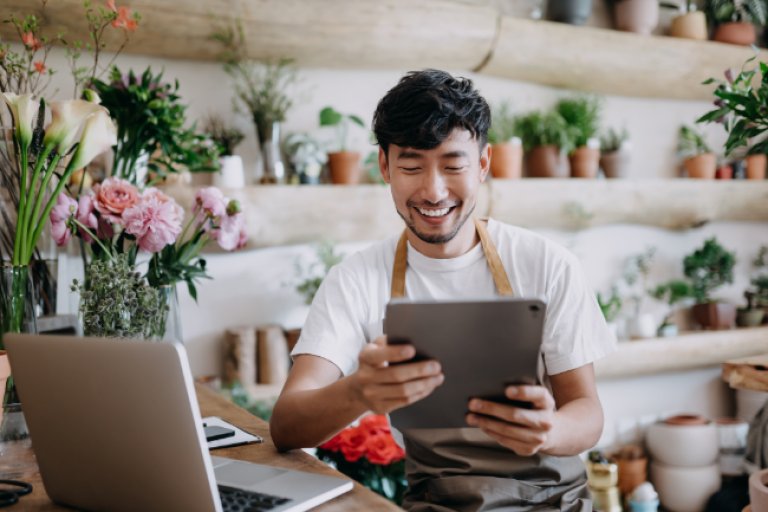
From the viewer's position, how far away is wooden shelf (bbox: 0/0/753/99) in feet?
7.27

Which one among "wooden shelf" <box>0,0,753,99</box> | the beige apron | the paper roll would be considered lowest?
the paper roll

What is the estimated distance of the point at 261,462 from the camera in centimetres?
105

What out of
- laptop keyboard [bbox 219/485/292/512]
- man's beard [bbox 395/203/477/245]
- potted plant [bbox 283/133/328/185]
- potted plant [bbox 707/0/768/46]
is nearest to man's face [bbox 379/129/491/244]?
man's beard [bbox 395/203/477/245]

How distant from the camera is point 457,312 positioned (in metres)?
0.77

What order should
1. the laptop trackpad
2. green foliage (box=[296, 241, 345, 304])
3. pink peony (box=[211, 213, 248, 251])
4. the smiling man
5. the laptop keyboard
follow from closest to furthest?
the laptop keyboard → the laptop trackpad → the smiling man → pink peony (box=[211, 213, 248, 251]) → green foliage (box=[296, 241, 345, 304])

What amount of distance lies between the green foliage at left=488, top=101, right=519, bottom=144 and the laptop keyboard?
2349mm

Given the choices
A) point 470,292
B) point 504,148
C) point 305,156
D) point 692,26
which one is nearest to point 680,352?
point 504,148

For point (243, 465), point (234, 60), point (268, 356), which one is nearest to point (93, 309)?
point (243, 465)

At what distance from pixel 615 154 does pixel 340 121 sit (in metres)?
1.53

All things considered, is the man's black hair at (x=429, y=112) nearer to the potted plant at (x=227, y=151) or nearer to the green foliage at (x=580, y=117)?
the potted plant at (x=227, y=151)

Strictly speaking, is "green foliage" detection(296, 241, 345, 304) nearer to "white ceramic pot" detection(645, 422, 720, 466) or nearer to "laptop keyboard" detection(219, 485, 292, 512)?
"laptop keyboard" detection(219, 485, 292, 512)

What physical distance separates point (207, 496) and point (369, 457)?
1149 mm

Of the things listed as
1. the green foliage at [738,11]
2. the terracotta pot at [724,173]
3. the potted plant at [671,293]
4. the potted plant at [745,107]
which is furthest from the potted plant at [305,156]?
the green foliage at [738,11]

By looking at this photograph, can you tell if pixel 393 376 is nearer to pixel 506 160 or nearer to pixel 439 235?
pixel 439 235
